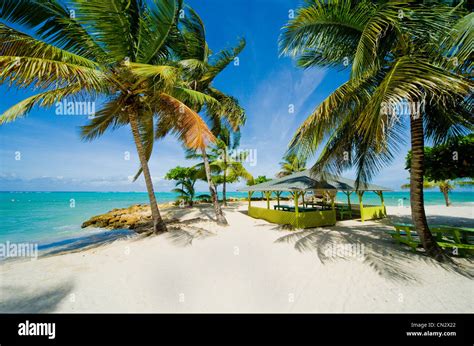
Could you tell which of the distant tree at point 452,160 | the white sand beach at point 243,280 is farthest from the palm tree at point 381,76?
the distant tree at point 452,160

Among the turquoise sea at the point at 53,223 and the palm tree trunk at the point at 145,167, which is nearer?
the palm tree trunk at the point at 145,167

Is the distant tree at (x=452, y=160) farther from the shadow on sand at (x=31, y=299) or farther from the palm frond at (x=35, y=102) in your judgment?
the palm frond at (x=35, y=102)

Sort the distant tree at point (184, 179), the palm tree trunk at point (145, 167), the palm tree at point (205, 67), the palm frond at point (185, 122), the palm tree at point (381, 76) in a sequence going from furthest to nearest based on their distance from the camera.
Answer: the distant tree at point (184, 179) → the palm tree at point (205, 67) → the palm tree trunk at point (145, 167) → the palm frond at point (185, 122) → the palm tree at point (381, 76)

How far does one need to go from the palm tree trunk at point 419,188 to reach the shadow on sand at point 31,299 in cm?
876

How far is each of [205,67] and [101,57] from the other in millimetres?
5184

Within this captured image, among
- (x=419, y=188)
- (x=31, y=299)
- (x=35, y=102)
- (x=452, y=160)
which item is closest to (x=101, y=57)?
(x=35, y=102)

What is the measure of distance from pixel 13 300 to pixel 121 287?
1952 mm

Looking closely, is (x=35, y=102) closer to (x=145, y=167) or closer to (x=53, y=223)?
(x=145, y=167)

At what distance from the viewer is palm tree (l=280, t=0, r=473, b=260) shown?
10.7 feet

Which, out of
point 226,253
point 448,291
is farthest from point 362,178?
point 226,253

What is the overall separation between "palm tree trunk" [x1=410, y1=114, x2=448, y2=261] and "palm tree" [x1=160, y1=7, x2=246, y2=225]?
7273 millimetres

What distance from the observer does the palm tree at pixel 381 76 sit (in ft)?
10.7

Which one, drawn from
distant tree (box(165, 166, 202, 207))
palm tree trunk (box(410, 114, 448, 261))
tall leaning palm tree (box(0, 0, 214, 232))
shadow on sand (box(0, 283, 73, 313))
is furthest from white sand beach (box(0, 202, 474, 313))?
distant tree (box(165, 166, 202, 207))

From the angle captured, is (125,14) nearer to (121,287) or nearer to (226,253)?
(121,287)
